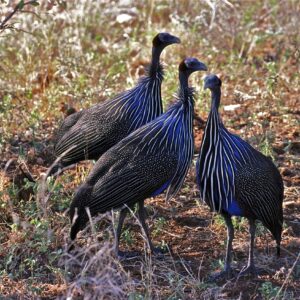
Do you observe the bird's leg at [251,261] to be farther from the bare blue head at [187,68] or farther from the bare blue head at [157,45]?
the bare blue head at [157,45]

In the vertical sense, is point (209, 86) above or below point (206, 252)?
above

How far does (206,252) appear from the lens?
5527 mm

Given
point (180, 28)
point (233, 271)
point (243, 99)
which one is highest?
point (180, 28)

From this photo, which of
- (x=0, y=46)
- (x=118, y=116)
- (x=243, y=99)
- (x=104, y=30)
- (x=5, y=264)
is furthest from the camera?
(x=104, y=30)

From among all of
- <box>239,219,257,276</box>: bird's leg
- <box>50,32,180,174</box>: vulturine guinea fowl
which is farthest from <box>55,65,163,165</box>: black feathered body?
<box>239,219,257,276</box>: bird's leg

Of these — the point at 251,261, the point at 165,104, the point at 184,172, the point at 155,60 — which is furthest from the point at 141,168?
the point at 165,104

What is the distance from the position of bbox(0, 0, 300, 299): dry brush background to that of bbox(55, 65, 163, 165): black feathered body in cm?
28

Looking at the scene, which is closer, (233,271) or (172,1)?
(233,271)

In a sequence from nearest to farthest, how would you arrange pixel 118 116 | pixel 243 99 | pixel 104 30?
pixel 118 116, pixel 243 99, pixel 104 30

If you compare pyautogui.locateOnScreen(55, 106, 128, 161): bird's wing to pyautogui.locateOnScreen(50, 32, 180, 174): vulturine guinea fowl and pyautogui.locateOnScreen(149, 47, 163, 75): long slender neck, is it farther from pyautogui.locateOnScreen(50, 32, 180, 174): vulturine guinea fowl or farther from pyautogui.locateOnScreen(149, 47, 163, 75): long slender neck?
pyautogui.locateOnScreen(149, 47, 163, 75): long slender neck

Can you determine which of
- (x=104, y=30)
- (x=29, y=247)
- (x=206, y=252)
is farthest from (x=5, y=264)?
(x=104, y=30)

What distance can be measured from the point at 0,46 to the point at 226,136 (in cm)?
367

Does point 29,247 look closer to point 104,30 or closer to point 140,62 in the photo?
point 140,62

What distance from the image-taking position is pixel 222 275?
510 cm
